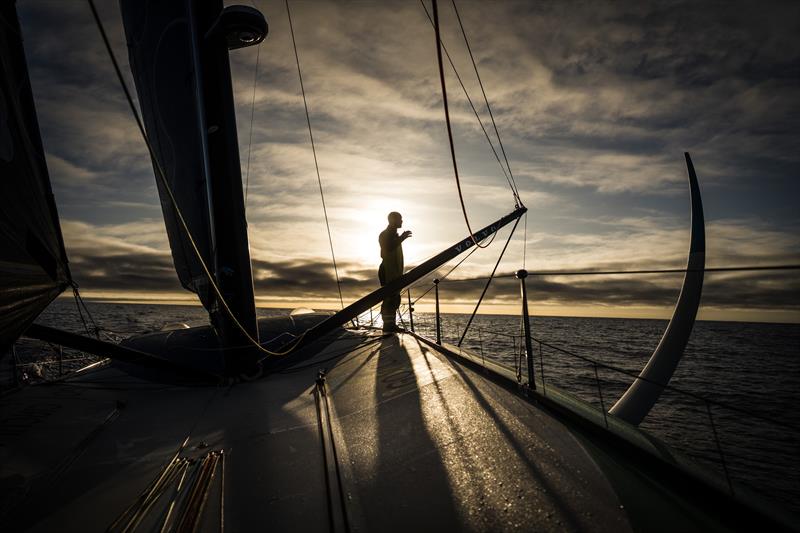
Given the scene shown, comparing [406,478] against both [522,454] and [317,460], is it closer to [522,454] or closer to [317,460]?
[317,460]

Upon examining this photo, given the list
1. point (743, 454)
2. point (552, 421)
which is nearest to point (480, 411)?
point (552, 421)

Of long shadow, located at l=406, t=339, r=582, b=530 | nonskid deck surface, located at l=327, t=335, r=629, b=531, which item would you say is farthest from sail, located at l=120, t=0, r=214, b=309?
long shadow, located at l=406, t=339, r=582, b=530

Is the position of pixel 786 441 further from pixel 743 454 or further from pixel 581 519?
pixel 581 519

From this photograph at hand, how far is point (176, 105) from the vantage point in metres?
5.28

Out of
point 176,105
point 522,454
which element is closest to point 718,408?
point 522,454

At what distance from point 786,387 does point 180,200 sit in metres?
34.4

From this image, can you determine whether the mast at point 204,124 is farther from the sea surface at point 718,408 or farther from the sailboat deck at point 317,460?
the sea surface at point 718,408

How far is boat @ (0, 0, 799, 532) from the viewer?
187 cm

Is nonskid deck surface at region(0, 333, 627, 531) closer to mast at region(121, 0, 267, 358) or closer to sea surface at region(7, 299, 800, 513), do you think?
sea surface at region(7, 299, 800, 513)

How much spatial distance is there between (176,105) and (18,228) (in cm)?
330

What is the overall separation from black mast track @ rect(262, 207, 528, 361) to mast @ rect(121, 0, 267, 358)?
0.84 metres

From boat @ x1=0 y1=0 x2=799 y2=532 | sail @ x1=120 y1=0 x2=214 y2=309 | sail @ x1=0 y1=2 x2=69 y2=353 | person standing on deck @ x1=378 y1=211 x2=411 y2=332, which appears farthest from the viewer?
person standing on deck @ x1=378 y1=211 x2=411 y2=332

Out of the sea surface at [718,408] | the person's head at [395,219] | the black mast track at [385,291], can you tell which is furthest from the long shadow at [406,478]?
the person's head at [395,219]

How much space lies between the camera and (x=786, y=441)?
11828mm
